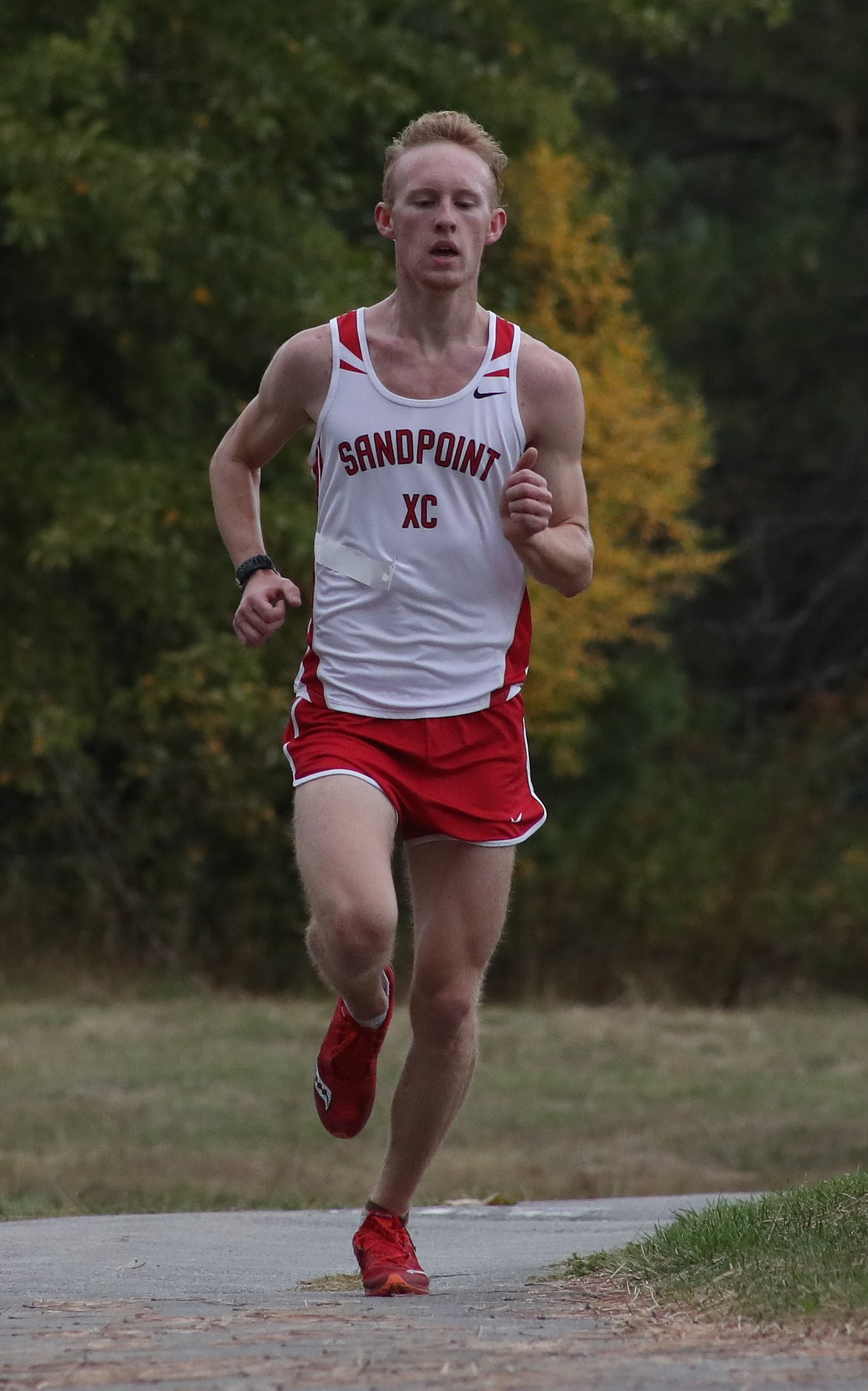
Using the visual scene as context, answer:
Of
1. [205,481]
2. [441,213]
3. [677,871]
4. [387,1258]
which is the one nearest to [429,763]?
[387,1258]

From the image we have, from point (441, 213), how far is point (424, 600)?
0.82 metres

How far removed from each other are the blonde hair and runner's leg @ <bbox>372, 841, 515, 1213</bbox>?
144 cm

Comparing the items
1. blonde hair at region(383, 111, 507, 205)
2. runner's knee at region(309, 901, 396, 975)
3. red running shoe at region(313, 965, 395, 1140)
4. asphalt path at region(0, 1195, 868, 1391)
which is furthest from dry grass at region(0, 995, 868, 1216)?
blonde hair at region(383, 111, 507, 205)

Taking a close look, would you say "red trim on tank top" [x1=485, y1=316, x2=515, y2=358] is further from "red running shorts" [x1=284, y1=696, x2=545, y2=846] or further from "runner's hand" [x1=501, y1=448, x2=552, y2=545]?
"red running shorts" [x1=284, y1=696, x2=545, y2=846]

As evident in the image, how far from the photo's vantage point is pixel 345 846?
174 inches

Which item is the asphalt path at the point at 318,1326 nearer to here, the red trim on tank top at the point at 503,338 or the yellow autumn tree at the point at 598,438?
the red trim on tank top at the point at 503,338

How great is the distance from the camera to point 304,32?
15.7 meters

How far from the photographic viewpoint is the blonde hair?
4.75 meters

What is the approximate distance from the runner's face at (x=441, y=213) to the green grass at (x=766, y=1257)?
207 centimetres

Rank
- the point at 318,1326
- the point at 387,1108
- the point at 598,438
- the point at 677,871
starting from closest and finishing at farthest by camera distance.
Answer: the point at 318,1326 < the point at 387,1108 < the point at 598,438 < the point at 677,871

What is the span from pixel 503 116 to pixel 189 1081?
27.1 ft

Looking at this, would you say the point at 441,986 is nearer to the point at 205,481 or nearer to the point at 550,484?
the point at 550,484

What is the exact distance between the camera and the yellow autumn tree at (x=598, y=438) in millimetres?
16938

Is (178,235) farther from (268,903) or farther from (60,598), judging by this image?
(268,903)
